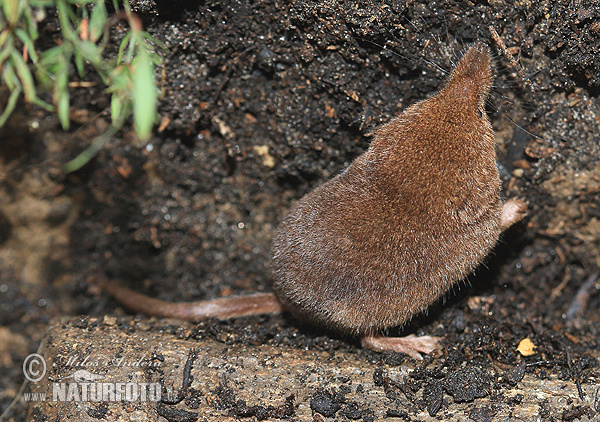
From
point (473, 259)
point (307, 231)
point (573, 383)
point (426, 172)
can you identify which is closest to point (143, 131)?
point (307, 231)

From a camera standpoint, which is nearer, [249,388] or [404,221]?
[249,388]

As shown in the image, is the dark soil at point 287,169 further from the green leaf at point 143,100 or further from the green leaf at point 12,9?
the green leaf at point 143,100

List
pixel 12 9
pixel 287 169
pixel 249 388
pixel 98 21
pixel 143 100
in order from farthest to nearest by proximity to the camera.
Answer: pixel 287 169 < pixel 249 388 < pixel 98 21 < pixel 12 9 < pixel 143 100

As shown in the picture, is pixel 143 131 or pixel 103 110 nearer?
pixel 143 131

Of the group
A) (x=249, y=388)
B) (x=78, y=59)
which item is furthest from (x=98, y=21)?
(x=249, y=388)

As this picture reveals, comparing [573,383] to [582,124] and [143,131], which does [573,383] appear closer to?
[582,124]

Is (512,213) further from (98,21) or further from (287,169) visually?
(98,21)
